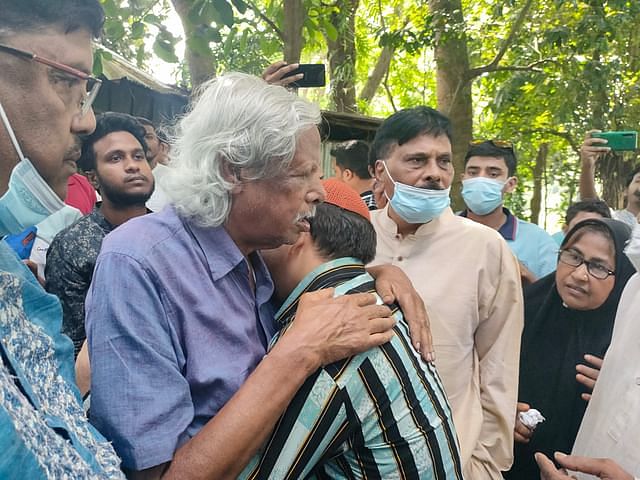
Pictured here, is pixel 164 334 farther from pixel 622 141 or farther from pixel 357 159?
pixel 622 141

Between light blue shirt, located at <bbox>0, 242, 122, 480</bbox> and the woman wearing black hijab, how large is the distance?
2145 mm

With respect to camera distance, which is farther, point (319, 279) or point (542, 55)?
point (542, 55)

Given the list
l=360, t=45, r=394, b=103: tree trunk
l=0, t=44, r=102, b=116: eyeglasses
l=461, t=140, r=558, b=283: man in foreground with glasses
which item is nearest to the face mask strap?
l=0, t=44, r=102, b=116: eyeglasses

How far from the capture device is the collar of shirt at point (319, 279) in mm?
1615

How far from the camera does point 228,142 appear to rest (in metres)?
1.50

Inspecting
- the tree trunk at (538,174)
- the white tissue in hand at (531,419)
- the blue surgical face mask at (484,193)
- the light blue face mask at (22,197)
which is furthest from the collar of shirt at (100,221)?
the tree trunk at (538,174)

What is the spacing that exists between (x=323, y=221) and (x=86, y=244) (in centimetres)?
135

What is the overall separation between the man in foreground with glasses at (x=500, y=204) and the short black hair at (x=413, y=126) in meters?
1.49

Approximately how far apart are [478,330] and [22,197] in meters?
1.81

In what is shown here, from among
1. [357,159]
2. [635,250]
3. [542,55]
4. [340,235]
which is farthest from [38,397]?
[542,55]

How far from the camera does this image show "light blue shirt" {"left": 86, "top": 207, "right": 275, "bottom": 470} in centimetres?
127

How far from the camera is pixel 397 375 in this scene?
1.46m

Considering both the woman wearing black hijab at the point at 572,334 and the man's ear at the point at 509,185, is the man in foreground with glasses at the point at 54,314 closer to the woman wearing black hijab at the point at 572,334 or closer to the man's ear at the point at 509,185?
the woman wearing black hijab at the point at 572,334

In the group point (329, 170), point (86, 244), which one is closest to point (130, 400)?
point (86, 244)
